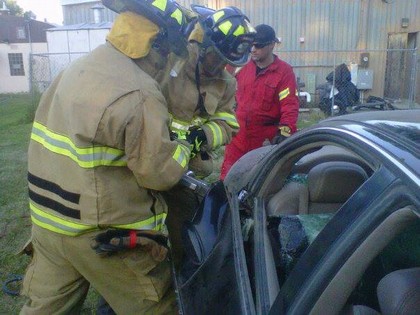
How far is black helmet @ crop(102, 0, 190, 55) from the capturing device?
211 centimetres

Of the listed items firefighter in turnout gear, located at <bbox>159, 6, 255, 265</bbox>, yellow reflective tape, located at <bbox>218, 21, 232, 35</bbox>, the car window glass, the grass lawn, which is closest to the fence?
the grass lawn

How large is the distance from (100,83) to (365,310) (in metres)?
1.32

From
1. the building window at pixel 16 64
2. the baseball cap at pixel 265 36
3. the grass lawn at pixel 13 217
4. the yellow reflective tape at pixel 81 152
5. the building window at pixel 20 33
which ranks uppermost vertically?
the building window at pixel 20 33

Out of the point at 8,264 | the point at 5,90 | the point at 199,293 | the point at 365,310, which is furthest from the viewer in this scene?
the point at 5,90

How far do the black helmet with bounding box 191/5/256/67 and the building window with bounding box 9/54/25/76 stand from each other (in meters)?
28.7

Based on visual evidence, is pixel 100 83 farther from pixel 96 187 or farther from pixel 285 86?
pixel 285 86

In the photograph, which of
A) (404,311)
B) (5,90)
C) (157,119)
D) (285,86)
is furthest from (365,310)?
(5,90)

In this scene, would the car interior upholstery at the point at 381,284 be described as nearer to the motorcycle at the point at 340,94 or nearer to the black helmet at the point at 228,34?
the black helmet at the point at 228,34

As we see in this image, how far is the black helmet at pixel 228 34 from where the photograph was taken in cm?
259

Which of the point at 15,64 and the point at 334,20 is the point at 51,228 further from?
the point at 15,64

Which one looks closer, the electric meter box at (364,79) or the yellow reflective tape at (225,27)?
the yellow reflective tape at (225,27)

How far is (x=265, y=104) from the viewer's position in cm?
422

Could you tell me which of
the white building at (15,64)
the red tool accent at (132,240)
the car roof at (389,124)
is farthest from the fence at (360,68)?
the white building at (15,64)

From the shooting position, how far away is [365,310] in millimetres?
1357
